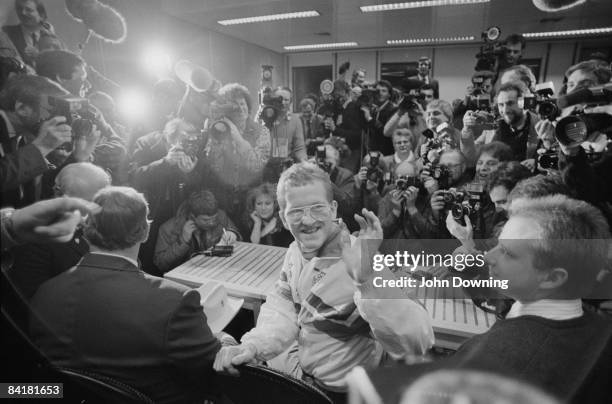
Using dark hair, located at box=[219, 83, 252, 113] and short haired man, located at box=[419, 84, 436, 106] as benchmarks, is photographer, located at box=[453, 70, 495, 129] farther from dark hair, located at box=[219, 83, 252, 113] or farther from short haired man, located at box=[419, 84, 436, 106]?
dark hair, located at box=[219, 83, 252, 113]

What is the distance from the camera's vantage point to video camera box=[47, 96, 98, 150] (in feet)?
3.51

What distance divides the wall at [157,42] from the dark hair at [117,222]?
609mm

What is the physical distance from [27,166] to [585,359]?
1.39 meters

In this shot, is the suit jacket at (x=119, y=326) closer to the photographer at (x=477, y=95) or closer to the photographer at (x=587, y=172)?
the photographer at (x=587, y=172)

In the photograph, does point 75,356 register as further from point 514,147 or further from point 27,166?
point 514,147

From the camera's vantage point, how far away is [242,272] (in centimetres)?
166

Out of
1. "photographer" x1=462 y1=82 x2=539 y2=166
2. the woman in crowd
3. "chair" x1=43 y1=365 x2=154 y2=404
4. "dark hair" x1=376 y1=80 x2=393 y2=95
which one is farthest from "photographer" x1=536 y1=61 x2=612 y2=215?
the woman in crowd

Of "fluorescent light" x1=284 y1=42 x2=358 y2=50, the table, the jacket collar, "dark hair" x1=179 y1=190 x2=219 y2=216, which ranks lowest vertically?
the table

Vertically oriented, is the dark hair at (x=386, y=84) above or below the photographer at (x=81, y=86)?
above

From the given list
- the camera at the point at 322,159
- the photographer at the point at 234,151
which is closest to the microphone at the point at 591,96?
the camera at the point at 322,159

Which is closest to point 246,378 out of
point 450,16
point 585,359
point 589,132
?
point 585,359

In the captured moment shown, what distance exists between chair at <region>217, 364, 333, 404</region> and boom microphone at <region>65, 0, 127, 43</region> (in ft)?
4.55

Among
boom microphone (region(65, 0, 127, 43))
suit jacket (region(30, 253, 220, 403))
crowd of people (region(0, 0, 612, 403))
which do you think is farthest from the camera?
boom microphone (region(65, 0, 127, 43))

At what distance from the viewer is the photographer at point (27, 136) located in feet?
2.78
